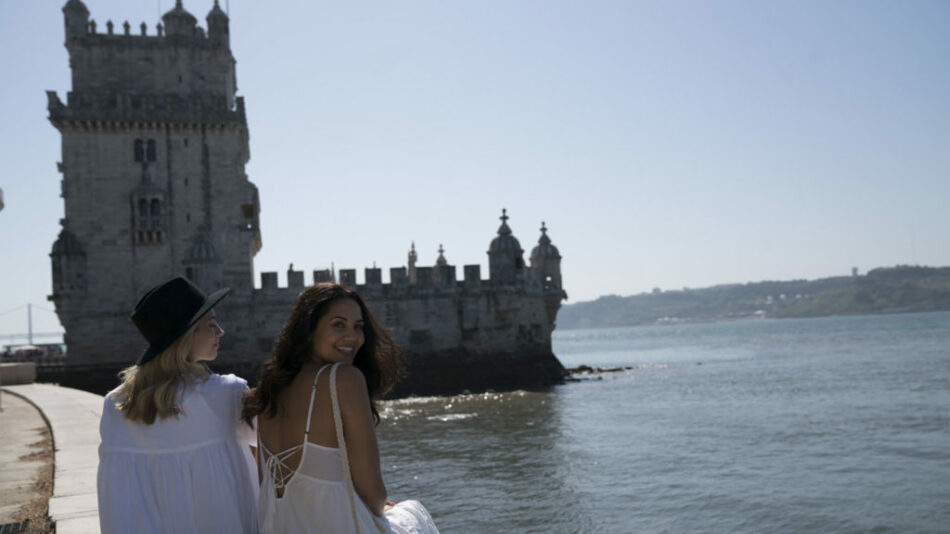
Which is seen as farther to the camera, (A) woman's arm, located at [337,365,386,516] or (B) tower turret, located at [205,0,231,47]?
(B) tower turret, located at [205,0,231,47]

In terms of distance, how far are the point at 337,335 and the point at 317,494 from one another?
723mm

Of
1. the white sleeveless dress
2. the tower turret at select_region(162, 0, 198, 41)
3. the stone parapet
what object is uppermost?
the tower turret at select_region(162, 0, 198, 41)

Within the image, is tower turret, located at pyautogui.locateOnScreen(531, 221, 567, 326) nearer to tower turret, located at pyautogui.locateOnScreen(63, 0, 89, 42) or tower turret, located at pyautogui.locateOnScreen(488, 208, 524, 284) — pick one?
tower turret, located at pyautogui.locateOnScreen(488, 208, 524, 284)

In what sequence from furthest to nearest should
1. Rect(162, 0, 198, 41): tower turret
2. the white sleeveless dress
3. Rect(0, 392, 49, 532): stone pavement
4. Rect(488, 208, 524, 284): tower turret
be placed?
Rect(488, 208, 524, 284): tower turret → Rect(162, 0, 198, 41): tower turret → Rect(0, 392, 49, 532): stone pavement → the white sleeveless dress

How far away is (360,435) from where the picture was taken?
3.64 metres

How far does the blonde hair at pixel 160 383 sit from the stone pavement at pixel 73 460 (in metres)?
2.44

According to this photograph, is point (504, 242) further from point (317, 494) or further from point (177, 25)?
point (317, 494)

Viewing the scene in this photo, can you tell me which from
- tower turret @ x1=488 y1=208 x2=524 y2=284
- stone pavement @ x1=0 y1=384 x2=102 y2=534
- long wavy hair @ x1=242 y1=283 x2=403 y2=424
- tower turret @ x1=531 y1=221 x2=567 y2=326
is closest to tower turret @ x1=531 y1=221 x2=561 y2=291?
tower turret @ x1=531 y1=221 x2=567 y2=326

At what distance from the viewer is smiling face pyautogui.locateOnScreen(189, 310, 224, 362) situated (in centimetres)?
400

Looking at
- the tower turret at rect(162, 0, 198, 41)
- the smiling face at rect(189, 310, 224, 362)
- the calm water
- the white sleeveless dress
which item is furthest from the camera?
the tower turret at rect(162, 0, 198, 41)

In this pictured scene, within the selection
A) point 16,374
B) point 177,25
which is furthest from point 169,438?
point 177,25

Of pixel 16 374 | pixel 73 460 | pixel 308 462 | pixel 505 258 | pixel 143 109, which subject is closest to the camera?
pixel 308 462

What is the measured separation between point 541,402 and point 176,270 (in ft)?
46.9

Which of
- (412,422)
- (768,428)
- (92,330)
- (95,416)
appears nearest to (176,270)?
(92,330)
